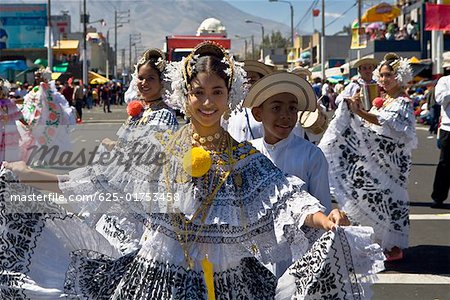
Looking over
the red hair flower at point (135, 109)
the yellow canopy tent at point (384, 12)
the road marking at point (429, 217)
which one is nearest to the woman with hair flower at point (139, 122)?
the red hair flower at point (135, 109)

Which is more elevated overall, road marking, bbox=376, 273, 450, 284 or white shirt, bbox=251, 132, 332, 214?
white shirt, bbox=251, 132, 332, 214

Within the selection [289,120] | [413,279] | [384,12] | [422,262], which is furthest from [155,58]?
[384,12]

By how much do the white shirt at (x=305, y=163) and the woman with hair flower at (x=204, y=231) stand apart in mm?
872

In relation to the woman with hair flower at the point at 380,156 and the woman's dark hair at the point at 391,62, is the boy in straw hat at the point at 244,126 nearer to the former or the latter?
the woman with hair flower at the point at 380,156

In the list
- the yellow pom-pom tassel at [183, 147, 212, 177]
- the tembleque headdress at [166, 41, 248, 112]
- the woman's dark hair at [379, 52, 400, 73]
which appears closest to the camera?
the yellow pom-pom tassel at [183, 147, 212, 177]

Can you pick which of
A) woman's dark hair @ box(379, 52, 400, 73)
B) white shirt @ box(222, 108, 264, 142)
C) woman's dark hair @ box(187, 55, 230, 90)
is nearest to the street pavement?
white shirt @ box(222, 108, 264, 142)

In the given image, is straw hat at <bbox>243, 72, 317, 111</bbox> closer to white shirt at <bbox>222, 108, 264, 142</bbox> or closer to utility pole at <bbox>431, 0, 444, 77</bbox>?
white shirt at <bbox>222, 108, 264, 142</bbox>

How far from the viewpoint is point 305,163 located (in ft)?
16.9

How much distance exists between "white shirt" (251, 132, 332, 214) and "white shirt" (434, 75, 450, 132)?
6801 mm

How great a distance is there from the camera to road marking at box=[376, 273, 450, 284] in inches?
304

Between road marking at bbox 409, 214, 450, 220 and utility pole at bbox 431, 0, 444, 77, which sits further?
utility pole at bbox 431, 0, 444, 77

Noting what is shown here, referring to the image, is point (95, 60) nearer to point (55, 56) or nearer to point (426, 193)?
point (55, 56)

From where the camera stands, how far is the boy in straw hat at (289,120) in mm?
5055

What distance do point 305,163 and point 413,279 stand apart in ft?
10.3
